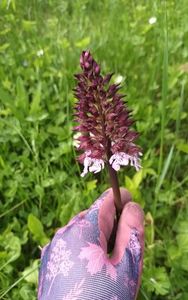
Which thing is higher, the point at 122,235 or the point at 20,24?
the point at 20,24

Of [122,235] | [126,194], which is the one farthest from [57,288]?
[126,194]

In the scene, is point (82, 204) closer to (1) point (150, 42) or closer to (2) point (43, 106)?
(2) point (43, 106)

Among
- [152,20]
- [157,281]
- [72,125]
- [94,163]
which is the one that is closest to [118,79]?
[72,125]

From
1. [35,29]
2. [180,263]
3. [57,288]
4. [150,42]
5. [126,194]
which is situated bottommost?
[180,263]

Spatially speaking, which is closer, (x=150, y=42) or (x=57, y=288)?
(x=57, y=288)

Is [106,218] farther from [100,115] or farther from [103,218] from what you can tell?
[100,115]

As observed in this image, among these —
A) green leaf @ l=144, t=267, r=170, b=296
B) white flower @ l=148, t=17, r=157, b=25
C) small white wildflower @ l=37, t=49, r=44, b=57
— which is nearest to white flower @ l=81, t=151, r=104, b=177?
green leaf @ l=144, t=267, r=170, b=296

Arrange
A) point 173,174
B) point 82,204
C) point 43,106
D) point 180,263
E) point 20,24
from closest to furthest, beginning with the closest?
point 180,263 → point 82,204 → point 173,174 → point 43,106 → point 20,24

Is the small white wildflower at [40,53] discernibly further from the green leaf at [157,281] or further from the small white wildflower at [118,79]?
the green leaf at [157,281]
